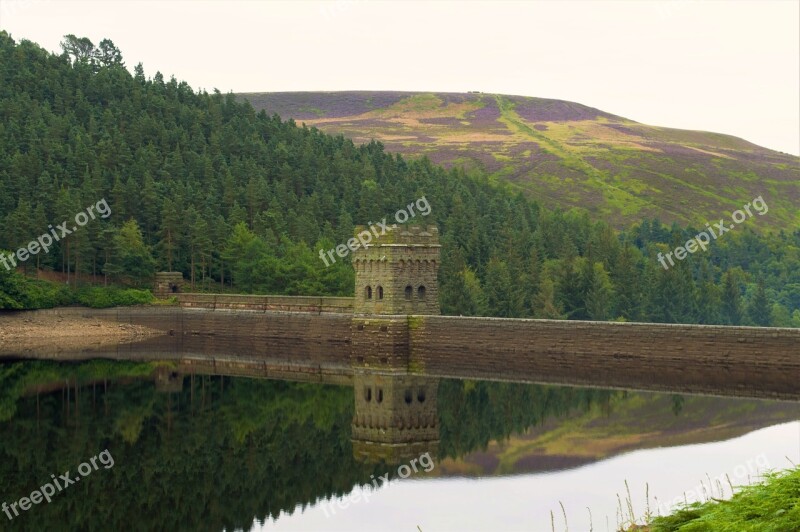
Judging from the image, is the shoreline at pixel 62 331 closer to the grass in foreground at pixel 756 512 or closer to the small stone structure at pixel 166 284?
the small stone structure at pixel 166 284

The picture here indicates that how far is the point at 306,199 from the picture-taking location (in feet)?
364

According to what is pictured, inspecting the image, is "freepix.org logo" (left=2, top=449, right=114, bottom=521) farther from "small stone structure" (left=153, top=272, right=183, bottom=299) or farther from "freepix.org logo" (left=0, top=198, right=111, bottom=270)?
"freepix.org logo" (left=0, top=198, right=111, bottom=270)

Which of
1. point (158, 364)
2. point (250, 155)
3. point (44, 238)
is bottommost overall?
point (158, 364)

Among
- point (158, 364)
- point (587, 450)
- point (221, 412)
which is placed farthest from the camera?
point (158, 364)

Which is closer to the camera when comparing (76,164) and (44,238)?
(44,238)

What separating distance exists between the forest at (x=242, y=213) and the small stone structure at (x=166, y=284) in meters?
1.74

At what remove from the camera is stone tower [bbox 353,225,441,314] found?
6669cm

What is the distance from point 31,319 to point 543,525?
2325 inches

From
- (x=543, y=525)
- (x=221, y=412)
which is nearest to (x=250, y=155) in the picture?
(x=221, y=412)

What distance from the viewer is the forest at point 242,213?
91500 millimetres

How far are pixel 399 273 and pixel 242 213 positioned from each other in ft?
126

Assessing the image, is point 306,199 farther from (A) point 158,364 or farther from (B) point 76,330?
(A) point 158,364

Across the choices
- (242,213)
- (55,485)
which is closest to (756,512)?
(55,485)

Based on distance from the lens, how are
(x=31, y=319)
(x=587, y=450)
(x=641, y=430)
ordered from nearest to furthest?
(x=587, y=450) < (x=641, y=430) < (x=31, y=319)
